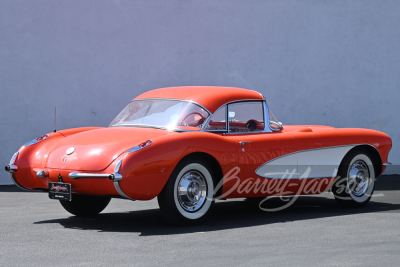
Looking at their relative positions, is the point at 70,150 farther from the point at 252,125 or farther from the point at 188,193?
the point at 252,125

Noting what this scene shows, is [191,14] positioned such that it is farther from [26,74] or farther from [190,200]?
[190,200]

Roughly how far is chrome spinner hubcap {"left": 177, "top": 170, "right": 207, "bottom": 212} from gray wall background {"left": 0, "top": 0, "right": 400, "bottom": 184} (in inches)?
230

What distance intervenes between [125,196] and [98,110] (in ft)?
20.5

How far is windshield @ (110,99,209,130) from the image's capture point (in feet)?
21.1

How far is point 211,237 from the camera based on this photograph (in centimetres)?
533

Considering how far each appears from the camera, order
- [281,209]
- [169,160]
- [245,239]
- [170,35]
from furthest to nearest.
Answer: [170,35] → [281,209] → [169,160] → [245,239]

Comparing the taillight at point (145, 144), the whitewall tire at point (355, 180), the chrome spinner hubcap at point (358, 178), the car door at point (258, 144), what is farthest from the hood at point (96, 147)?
the chrome spinner hubcap at point (358, 178)

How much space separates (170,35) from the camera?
1191cm

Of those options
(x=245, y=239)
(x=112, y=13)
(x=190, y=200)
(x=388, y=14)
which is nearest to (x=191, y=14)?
(x=112, y=13)

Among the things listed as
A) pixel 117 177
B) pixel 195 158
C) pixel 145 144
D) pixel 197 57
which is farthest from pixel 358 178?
pixel 197 57

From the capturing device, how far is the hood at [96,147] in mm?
Result: 5648

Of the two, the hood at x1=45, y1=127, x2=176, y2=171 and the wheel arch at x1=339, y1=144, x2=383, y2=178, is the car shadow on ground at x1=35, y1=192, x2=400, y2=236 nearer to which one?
the wheel arch at x1=339, y1=144, x2=383, y2=178

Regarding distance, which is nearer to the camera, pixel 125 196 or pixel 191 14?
pixel 125 196

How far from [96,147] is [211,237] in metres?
1.53
